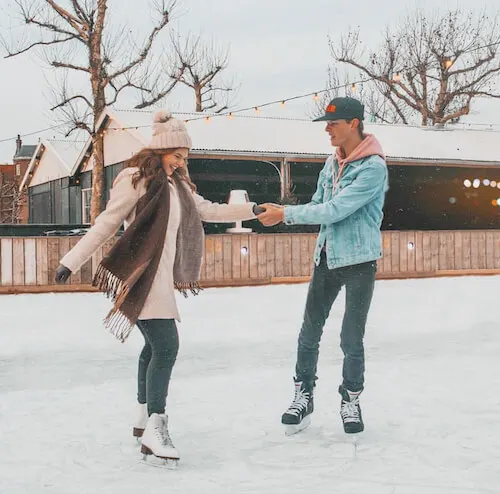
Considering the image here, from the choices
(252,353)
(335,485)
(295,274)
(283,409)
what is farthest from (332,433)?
(295,274)

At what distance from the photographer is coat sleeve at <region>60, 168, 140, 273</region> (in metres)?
3.77

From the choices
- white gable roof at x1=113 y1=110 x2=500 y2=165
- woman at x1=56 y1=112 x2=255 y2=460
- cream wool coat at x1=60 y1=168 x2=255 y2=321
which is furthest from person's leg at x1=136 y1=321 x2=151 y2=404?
white gable roof at x1=113 y1=110 x2=500 y2=165

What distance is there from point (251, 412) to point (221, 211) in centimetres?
122

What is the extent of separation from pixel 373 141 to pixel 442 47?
1175 inches

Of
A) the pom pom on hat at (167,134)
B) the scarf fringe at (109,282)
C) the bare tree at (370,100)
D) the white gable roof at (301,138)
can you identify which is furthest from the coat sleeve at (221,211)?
the bare tree at (370,100)

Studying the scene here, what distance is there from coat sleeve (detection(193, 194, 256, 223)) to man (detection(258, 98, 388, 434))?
0.10 meters

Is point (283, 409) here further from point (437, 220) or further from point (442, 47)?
point (442, 47)

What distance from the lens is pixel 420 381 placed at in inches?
A: 220

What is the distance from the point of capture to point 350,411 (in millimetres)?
4195

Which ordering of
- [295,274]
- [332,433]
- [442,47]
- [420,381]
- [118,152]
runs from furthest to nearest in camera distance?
[442,47] → [118,152] → [295,274] → [420,381] → [332,433]

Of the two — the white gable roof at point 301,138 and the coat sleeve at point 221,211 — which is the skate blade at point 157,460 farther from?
the white gable roof at point 301,138

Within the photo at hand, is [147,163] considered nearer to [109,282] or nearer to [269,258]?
[109,282]

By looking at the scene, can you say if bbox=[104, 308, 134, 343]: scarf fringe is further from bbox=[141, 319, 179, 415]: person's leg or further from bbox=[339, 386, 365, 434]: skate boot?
bbox=[339, 386, 365, 434]: skate boot

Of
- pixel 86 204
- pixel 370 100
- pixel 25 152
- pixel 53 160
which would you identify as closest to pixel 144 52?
pixel 86 204
